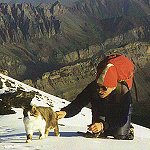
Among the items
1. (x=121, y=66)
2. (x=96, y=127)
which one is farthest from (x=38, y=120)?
(x=121, y=66)

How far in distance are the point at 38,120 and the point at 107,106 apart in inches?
66.2

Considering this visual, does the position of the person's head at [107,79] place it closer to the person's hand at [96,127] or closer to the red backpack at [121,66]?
the red backpack at [121,66]

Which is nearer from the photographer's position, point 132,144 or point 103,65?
point 103,65

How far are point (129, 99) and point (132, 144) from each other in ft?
3.79

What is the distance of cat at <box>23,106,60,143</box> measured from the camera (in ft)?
31.3

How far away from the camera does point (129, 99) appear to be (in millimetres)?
10023

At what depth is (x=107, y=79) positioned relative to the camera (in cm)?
943

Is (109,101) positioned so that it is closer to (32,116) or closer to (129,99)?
(129,99)

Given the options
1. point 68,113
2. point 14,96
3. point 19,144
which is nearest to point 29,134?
point 19,144

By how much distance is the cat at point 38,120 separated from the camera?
9539 millimetres

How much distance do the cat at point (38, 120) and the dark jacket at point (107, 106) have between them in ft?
1.62

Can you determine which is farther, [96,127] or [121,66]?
[96,127]

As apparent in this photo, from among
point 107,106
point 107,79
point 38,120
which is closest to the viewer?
point 107,79

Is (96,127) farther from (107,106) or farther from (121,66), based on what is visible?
(121,66)
